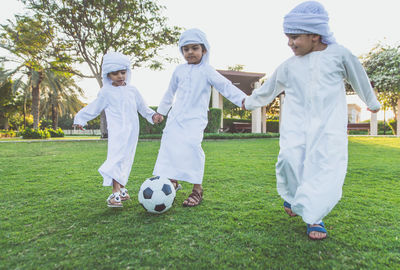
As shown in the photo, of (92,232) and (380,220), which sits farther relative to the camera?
(380,220)

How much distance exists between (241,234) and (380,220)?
139 cm

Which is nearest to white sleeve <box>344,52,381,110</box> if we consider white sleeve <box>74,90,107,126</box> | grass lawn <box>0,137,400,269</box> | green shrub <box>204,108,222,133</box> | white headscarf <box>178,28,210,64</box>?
grass lawn <box>0,137,400,269</box>

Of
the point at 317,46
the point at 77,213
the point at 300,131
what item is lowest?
the point at 77,213

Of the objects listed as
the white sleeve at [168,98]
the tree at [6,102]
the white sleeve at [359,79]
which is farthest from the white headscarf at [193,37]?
the tree at [6,102]

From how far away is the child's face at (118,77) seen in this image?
3.27m

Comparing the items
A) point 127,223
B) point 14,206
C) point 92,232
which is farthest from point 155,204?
point 14,206

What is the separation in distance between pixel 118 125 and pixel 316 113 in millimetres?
2266

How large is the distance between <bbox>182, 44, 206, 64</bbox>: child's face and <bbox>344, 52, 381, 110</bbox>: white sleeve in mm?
1669

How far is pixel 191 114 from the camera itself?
3.17 metres

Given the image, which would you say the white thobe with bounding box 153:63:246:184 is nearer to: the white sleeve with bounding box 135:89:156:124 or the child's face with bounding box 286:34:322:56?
the white sleeve with bounding box 135:89:156:124

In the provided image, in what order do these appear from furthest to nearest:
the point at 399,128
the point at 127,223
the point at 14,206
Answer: the point at 399,128 → the point at 14,206 → the point at 127,223

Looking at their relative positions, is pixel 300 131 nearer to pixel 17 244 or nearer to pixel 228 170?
pixel 17 244

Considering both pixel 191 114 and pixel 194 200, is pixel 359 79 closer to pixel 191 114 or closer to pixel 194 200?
pixel 191 114

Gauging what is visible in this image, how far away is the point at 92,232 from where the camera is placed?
86.1 inches
